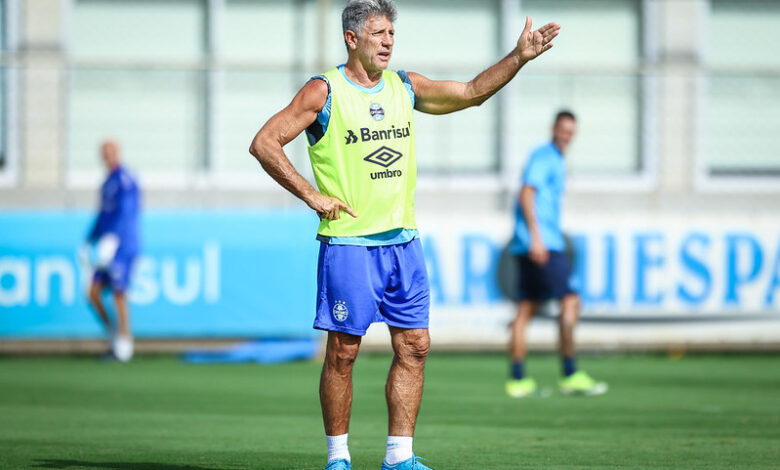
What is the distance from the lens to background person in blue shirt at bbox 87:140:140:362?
47.5ft

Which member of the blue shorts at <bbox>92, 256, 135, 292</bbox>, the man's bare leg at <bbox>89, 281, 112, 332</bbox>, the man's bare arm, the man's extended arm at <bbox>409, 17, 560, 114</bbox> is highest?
the man's extended arm at <bbox>409, 17, 560, 114</bbox>

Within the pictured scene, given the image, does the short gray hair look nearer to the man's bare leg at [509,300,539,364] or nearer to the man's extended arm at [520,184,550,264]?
the man's extended arm at [520,184,550,264]

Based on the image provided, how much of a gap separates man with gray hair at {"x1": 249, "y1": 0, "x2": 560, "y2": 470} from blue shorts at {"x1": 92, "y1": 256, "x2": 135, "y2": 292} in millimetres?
8360

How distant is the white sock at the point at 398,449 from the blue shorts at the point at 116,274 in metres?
8.47

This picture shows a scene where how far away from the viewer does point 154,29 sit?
17.5 metres

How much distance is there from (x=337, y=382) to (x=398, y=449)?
0.41 metres

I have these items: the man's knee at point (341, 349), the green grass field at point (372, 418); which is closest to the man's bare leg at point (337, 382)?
the man's knee at point (341, 349)

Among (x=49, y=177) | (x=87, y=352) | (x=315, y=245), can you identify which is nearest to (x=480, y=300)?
(x=315, y=245)

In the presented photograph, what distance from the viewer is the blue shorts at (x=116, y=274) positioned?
14453 millimetres

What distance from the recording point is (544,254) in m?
11.3

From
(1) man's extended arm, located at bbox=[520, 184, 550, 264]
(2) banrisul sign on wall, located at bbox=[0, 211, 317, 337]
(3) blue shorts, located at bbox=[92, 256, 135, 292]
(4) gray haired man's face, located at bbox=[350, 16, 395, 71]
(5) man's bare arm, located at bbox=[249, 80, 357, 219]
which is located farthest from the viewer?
(2) banrisul sign on wall, located at bbox=[0, 211, 317, 337]

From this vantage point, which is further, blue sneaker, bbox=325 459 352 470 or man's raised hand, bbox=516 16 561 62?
man's raised hand, bbox=516 16 561 62

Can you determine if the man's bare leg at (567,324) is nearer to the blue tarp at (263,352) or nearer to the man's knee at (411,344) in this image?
the blue tarp at (263,352)

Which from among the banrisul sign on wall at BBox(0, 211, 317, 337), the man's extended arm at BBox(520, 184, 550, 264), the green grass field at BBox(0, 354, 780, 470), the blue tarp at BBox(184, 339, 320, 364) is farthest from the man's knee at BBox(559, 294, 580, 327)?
the blue tarp at BBox(184, 339, 320, 364)
